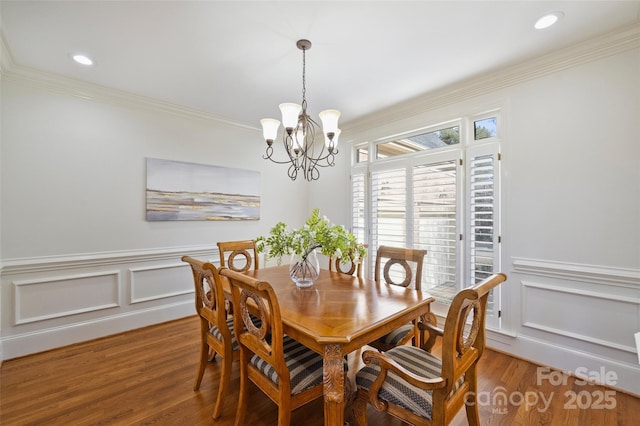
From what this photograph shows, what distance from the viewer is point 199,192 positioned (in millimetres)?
3561

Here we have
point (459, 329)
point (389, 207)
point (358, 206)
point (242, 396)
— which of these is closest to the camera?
point (459, 329)

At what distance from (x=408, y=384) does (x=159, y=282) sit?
10.2 feet

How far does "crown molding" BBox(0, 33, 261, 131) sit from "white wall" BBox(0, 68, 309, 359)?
0.04 feet

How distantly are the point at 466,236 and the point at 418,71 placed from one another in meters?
1.71

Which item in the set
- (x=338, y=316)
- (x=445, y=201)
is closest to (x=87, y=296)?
(x=338, y=316)

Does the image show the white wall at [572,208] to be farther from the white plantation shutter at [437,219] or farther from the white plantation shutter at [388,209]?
the white plantation shutter at [388,209]

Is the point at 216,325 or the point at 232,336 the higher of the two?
the point at 216,325

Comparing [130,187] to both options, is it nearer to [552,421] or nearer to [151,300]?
[151,300]

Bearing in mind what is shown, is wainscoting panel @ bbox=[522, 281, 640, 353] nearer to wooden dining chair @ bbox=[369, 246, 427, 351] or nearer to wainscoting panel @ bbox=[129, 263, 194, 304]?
wooden dining chair @ bbox=[369, 246, 427, 351]

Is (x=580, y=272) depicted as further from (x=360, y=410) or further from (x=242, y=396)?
(x=242, y=396)

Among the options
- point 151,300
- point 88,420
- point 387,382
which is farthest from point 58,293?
→ point 387,382

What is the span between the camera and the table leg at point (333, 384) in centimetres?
125

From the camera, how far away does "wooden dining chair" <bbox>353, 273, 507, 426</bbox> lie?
1.14 m

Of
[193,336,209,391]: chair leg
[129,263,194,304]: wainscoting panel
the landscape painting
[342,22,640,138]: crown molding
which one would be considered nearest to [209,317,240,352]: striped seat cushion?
[193,336,209,391]: chair leg
